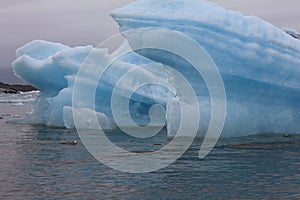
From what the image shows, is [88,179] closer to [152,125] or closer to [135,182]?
[135,182]

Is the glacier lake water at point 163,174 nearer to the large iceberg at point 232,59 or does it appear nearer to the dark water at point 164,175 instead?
the dark water at point 164,175

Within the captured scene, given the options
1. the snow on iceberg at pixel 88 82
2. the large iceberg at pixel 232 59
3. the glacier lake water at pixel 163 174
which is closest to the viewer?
the glacier lake water at pixel 163 174

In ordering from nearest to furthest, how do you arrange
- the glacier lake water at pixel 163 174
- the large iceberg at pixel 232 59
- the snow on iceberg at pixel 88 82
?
the glacier lake water at pixel 163 174 < the large iceberg at pixel 232 59 < the snow on iceberg at pixel 88 82

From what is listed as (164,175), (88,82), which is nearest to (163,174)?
(164,175)

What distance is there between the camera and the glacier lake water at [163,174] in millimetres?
6340

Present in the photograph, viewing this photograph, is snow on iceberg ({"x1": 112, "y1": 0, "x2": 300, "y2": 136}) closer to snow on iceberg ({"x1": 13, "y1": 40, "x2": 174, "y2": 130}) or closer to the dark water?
the dark water

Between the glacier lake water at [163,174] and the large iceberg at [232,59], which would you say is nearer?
the glacier lake water at [163,174]

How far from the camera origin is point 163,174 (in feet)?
24.8

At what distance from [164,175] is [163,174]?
79mm

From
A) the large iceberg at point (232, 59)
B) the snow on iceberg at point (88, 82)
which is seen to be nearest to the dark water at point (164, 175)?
the large iceberg at point (232, 59)

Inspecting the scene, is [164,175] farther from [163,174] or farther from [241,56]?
[241,56]

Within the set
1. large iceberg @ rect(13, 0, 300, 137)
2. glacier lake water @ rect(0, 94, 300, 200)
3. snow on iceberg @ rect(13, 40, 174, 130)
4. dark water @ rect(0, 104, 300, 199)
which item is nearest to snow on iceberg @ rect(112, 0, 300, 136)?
large iceberg @ rect(13, 0, 300, 137)

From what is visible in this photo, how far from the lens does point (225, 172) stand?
758cm

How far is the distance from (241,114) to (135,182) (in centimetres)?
510
